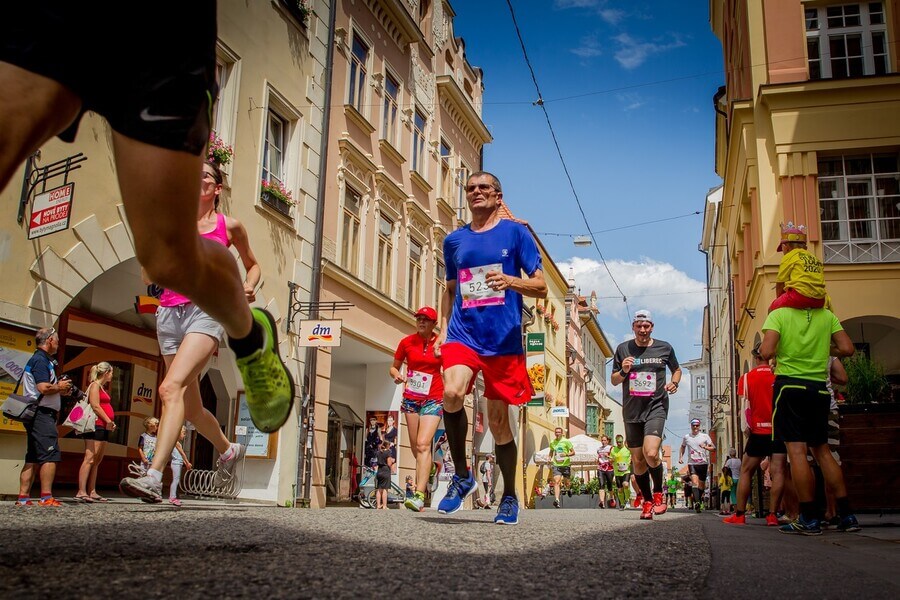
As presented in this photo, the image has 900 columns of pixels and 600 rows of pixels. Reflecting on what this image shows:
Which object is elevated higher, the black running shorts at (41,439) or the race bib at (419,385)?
the race bib at (419,385)

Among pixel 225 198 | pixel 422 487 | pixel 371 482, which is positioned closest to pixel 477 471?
pixel 371 482

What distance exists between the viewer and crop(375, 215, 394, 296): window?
19.6 meters

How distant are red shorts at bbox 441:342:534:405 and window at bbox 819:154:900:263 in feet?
47.1

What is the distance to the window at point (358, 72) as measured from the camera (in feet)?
59.6

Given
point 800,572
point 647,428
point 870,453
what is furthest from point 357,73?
point 800,572

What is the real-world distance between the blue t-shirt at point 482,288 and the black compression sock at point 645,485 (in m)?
3.41

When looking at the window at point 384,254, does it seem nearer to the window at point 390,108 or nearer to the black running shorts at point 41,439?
the window at point 390,108

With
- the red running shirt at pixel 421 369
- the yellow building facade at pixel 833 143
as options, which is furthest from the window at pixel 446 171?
the red running shirt at pixel 421 369

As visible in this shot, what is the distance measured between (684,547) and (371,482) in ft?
43.1

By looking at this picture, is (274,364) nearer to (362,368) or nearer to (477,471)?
(362,368)

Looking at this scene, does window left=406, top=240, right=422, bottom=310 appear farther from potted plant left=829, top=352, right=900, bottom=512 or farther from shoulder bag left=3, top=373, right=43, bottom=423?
shoulder bag left=3, top=373, right=43, bottom=423

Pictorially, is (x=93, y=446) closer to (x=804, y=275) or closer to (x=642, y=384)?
(x=642, y=384)

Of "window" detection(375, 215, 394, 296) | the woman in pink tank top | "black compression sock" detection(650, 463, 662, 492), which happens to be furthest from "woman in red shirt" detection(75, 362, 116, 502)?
"window" detection(375, 215, 394, 296)

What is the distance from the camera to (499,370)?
5258 millimetres
